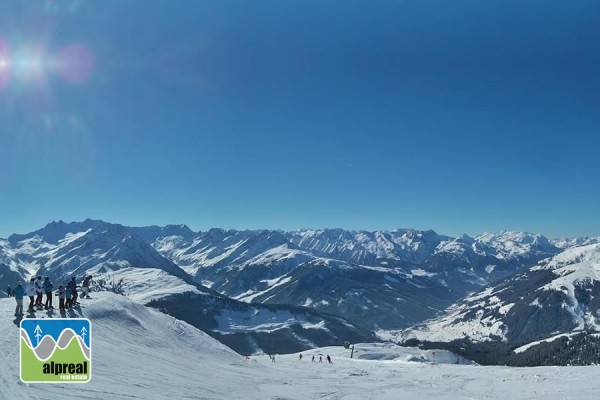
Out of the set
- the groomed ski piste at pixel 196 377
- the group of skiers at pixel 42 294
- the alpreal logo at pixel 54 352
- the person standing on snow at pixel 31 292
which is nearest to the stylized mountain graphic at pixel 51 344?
the alpreal logo at pixel 54 352

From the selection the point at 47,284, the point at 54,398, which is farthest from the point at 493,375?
the point at 47,284

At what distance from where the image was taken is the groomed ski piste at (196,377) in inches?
904

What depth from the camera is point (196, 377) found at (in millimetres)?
31484

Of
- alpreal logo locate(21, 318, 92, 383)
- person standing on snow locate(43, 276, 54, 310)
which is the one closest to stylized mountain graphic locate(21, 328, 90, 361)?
alpreal logo locate(21, 318, 92, 383)

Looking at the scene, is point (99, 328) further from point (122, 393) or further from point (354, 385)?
point (354, 385)

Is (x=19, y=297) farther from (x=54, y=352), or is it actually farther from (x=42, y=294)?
(x=54, y=352)

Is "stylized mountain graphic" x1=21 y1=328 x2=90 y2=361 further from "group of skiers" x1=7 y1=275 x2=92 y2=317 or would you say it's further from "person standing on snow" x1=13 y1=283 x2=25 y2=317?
"group of skiers" x1=7 y1=275 x2=92 y2=317

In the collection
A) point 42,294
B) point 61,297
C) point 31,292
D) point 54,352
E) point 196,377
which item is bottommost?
point 196,377

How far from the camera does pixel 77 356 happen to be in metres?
25.5

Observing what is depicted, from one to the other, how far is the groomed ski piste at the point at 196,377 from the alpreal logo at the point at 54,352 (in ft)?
1.87

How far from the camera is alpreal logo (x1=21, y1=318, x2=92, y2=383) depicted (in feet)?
72.6

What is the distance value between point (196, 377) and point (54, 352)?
10.1 m

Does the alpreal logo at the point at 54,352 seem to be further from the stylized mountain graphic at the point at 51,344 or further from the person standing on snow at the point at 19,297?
the person standing on snow at the point at 19,297

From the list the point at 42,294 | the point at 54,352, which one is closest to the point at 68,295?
the point at 42,294
